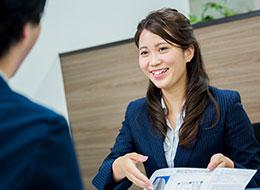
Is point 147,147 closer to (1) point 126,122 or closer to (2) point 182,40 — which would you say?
(1) point 126,122

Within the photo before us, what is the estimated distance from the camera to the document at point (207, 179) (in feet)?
3.86

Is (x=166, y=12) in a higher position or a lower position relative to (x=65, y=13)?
higher

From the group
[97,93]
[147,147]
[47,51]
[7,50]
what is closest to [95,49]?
[97,93]

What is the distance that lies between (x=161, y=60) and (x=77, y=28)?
147 cm

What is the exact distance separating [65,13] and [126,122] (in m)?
1.45

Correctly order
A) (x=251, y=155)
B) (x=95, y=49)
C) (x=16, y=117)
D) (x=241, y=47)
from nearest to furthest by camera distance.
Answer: (x=16, y=117) < (x=251, y=155) < (x=241, y=47) < (x=95, y=49)

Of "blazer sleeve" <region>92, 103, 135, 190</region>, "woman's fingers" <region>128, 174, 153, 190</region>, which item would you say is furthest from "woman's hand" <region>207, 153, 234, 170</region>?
"blazer sleeve" <region>92, 103, 135, 190</region>

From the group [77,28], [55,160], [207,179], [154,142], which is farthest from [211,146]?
[77,28]

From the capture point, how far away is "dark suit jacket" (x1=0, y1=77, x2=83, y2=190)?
1.80 feet

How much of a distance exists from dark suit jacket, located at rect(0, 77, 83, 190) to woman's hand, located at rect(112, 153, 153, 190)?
72cm

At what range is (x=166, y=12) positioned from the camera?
155 centimetres

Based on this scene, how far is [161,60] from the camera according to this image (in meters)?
1.55

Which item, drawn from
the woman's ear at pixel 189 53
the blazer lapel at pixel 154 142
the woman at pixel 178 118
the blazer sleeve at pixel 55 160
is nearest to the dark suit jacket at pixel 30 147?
the blazer sleeve at pixel 55 160

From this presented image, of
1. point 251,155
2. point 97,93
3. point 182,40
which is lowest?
point 97,93
